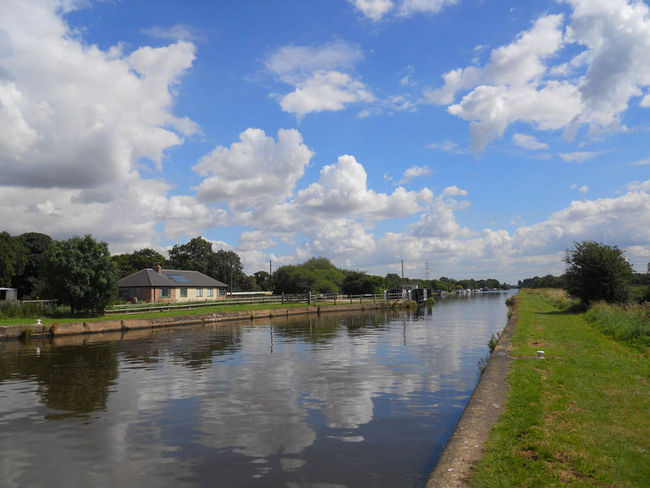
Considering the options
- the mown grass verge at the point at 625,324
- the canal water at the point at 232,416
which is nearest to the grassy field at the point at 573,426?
the canal water at the point at 232,416

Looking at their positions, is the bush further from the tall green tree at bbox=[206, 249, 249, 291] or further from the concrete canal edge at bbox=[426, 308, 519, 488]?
the tall green tree at bbox=[206, 249, 249, 291]

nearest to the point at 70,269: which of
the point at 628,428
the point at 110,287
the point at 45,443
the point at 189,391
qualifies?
the point at 110,287

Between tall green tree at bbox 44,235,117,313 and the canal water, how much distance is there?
15.3m

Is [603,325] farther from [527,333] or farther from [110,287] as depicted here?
[110,287]

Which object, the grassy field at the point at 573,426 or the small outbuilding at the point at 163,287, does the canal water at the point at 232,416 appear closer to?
the grassy field at the point at 573,426

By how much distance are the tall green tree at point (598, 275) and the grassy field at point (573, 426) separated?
22147mm

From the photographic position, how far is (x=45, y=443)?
29.2ft

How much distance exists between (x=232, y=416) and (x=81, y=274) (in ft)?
97.5

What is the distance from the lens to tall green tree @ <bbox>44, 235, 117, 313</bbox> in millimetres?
34969

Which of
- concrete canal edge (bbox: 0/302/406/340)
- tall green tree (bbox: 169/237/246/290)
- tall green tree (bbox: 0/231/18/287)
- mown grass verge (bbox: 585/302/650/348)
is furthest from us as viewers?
tall green tree (bbox: 169/237/246/290)

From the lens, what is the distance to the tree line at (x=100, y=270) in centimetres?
3528

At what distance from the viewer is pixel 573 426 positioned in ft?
24.3

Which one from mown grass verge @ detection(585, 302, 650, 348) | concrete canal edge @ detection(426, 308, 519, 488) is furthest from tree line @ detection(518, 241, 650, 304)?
concrete canal edge @ detection(426, 308, 519, 488)

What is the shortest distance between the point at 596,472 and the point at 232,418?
7139 millimetres
